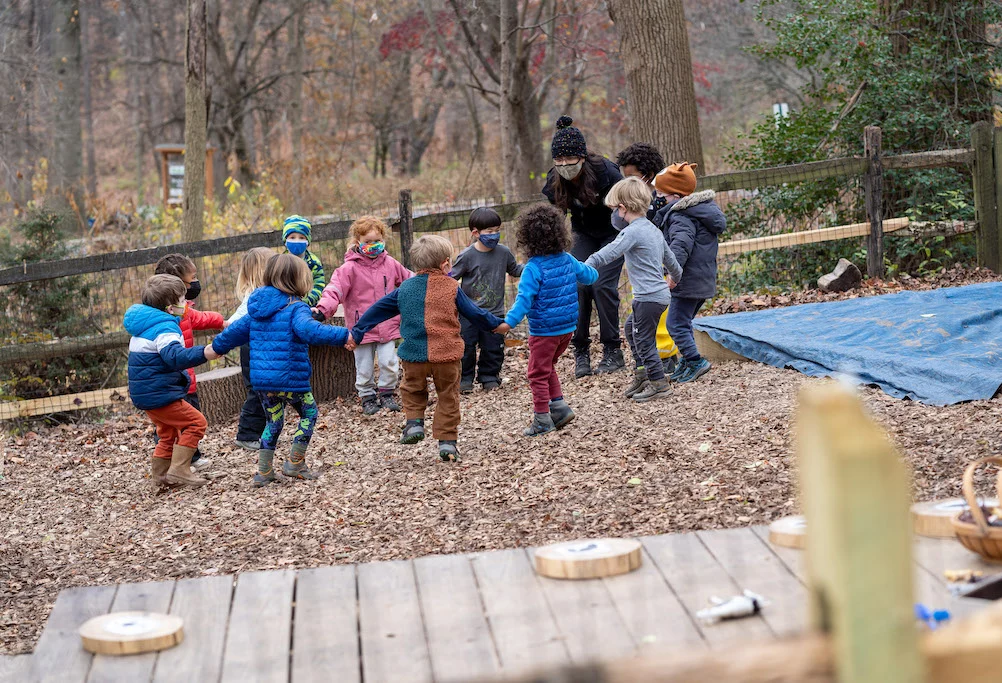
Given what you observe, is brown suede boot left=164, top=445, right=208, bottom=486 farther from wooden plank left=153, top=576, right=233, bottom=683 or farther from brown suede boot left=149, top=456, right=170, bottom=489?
wooden plank left=153, top=576, right=233, bottom=683

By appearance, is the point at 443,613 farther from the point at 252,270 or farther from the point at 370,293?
the point at 370,293

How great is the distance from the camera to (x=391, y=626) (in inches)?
125

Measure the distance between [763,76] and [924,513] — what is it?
79.1 feet

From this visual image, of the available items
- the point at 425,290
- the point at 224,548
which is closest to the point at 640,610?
the point at 224,548

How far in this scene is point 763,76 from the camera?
1023 inches

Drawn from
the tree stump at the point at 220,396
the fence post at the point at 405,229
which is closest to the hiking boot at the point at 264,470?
the tree stump at the point at 220,396

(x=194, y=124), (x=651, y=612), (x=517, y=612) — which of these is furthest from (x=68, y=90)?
(x=651, y=612)

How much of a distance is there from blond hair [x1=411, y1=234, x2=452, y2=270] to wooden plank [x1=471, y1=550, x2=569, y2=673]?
3221mm

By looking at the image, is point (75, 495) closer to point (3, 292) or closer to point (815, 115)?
point (3, 292)

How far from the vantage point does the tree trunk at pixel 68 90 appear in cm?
2444

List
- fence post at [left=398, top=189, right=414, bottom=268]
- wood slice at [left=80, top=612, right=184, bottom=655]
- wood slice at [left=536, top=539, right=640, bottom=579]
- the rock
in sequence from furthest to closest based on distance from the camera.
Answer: the rock → fence post at [left=398, top=189, right=414, bottom=268] → wood slice at [left=536, top=539, right=640, bottom=579] → wood slice at [left=80, top=612, right=184, bottom=655]

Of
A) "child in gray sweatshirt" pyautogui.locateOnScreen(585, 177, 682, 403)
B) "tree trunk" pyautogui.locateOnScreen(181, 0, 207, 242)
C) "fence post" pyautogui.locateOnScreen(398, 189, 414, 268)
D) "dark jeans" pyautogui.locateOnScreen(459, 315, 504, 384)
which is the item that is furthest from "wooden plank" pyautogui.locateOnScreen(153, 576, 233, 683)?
"tree trunk" pyautogui.locateOnScreen(181, 0, 207, 242)

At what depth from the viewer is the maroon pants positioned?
6.94 m

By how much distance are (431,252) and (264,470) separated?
68.1 inches
